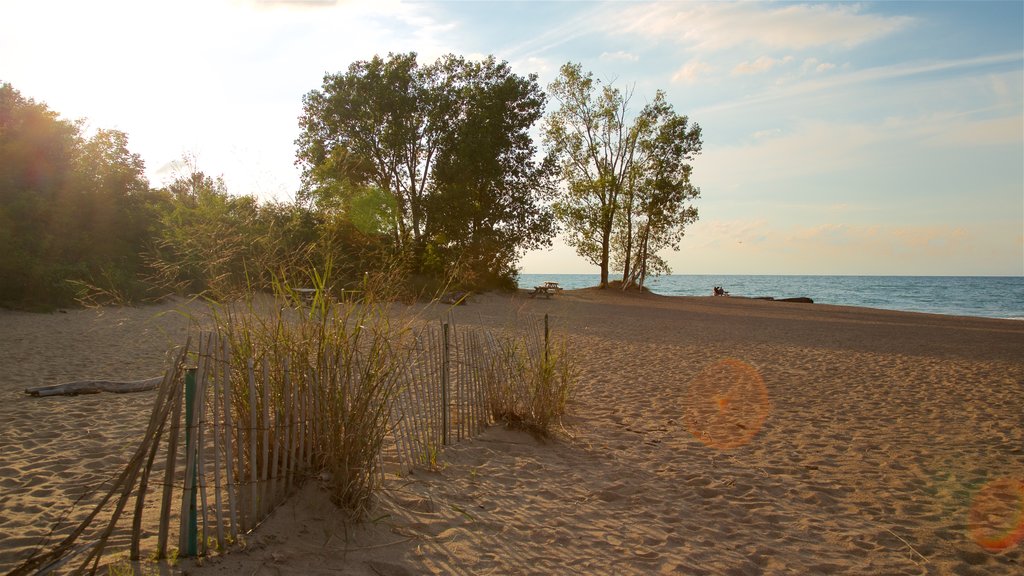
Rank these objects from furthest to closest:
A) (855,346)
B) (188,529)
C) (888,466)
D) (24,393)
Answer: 1. (855,346)
2. (24,393)
3. (888,466)
4. (188,529)

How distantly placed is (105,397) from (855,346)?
40.7ft

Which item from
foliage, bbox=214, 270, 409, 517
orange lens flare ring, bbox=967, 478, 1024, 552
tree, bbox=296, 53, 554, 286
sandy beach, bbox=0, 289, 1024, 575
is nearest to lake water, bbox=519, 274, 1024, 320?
tree, bbox=296, 53, 554, 286

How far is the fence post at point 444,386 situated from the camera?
14.9ft

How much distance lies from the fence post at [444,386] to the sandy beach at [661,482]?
6.0 inches

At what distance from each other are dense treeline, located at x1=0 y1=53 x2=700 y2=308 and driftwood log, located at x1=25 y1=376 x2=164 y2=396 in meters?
0.90

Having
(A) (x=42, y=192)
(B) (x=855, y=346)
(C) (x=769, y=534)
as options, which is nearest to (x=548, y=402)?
(C) (x=769, y=534)

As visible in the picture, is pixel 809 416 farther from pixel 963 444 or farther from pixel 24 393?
pixel 24 393

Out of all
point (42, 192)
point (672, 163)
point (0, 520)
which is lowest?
point (0, 520)

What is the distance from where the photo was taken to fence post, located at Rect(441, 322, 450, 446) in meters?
4.55

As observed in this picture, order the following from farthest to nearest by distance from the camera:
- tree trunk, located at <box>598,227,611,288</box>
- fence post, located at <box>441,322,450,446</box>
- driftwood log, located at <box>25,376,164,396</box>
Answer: tree trunk, located at <box>598,227,611,288</box>
driftwood log, located at <box>25,376,164,396</box>
fence post, located at <box>441,322,450,446</box>

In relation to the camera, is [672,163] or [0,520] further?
[672,163]

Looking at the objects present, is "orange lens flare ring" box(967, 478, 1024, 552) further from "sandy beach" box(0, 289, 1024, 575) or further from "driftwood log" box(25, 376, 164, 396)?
"driftwood log" box(25, 376, 164, 396)

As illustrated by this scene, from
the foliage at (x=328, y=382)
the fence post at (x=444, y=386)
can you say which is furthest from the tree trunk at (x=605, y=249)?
the foliage at (x=328, y=382)

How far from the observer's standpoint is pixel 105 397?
6113mm
